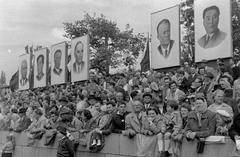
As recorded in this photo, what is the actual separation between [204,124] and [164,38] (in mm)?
13488

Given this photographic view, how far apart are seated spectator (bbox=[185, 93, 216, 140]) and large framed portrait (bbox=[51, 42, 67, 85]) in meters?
21.5

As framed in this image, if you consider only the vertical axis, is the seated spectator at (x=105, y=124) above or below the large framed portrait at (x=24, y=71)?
below

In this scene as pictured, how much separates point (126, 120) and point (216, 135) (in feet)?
8.63

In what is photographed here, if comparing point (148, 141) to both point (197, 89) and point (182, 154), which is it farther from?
point (197, 89)

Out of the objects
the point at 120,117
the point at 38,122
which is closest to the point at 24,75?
the point at 38,122

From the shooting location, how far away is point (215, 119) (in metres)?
8.16

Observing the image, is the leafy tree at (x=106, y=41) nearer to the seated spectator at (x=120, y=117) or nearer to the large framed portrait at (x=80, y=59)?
the large framed portrait at (x=80, y=59)

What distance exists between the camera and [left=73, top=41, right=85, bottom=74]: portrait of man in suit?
27.1m

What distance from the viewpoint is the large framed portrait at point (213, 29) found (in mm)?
17516

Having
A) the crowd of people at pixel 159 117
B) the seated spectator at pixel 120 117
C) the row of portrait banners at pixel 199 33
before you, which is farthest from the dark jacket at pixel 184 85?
the seated spectator at pixel 120 117

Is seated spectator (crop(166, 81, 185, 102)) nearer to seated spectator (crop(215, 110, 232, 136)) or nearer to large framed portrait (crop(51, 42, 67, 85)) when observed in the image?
seated spectator (crop(215, 110, 232, 136))

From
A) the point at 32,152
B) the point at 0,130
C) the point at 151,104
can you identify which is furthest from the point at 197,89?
the point at 0,130

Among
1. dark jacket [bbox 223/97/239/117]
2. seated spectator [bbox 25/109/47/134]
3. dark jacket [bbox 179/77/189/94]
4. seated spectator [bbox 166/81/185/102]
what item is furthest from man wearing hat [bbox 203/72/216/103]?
seated spectator [bbox 25/109/47/134]

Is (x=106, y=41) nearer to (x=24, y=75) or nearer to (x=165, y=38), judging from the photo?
(x=24, y=75)
